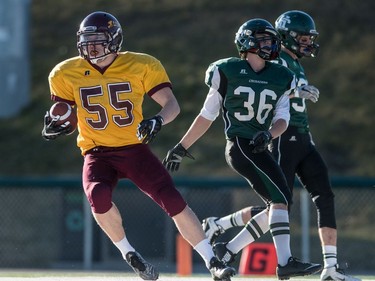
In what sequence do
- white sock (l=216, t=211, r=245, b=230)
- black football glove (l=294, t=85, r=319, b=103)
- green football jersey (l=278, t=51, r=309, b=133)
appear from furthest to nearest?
1. white sock (l=216, t=211, r=245, b=230)
2. green football jersey (l=278, t=51, r=309, b=133)
3. black football glove (l=294, t=85, r=319, b=103)

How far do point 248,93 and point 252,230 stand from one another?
1.13 m

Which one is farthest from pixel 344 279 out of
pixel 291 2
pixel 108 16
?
pixel 291 2

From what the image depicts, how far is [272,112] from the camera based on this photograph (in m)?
7.29

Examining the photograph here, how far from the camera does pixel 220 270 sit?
6711mm

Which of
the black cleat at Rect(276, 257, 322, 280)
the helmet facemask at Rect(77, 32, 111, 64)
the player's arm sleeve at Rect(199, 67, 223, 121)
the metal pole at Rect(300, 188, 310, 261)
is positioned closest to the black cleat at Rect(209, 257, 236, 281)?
the black cleat at Rect(276, 257, 322, 280)

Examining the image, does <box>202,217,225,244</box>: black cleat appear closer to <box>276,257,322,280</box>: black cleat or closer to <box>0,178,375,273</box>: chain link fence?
<box>276,257,322,280</box>: black cleat

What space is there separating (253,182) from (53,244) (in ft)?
23.7

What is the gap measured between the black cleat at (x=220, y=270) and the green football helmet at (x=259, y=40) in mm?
1438

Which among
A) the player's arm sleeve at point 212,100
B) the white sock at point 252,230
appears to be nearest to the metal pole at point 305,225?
the white sock at point 252,230

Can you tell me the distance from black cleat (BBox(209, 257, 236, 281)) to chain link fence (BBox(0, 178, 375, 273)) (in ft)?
19.9

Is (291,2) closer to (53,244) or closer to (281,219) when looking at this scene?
(53,244)

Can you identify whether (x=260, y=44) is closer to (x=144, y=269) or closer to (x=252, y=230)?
(x=252, y=230)

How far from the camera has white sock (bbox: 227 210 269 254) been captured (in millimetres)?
7758

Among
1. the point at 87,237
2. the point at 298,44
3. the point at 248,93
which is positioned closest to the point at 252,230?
the point at 248,93
